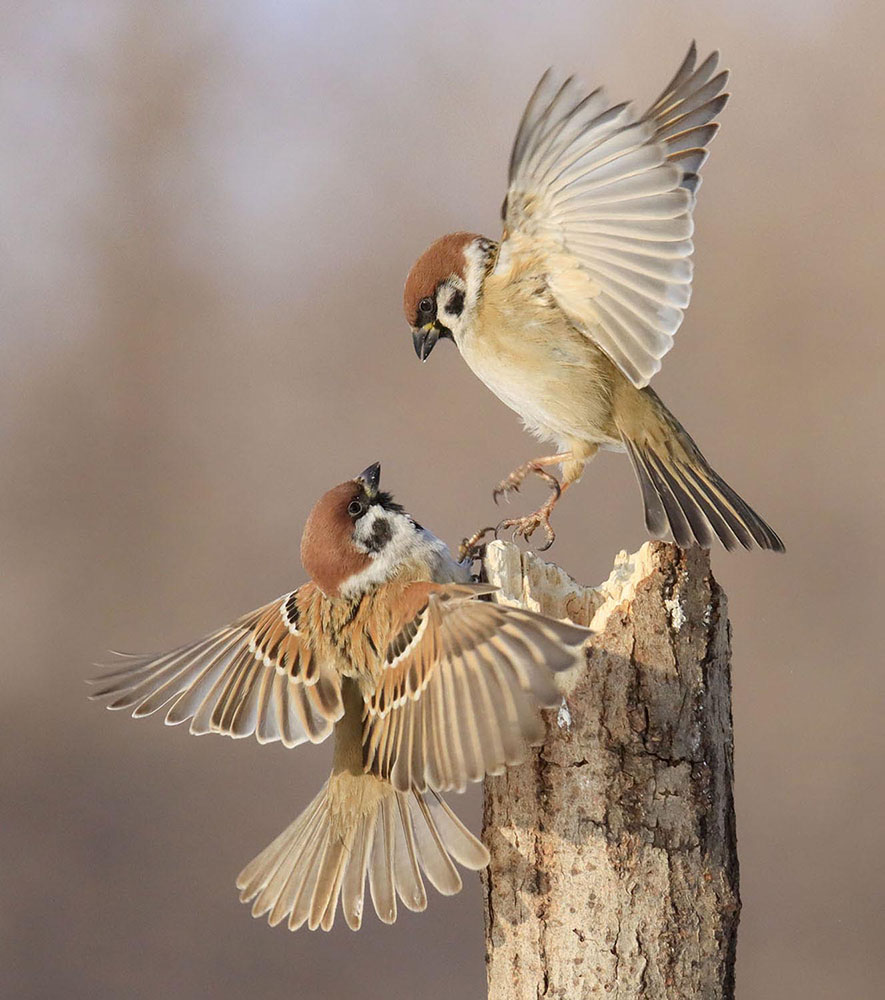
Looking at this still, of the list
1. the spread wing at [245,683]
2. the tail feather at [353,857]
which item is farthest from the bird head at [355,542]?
the tail feather at [353,857]

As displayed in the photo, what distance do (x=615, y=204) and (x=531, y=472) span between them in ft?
2.42

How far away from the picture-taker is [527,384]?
267cm

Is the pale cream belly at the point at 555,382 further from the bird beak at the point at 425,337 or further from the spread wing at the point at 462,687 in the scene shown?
the spread wing at the point at 462,687

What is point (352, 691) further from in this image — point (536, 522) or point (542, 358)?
point (542, 358)

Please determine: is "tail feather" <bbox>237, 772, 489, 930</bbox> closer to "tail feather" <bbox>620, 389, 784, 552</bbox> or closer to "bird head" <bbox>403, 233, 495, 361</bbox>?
"tail feather" <bbox>620, 389, 784, 552</bbox>

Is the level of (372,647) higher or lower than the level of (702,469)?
lower

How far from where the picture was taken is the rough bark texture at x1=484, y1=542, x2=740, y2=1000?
1988mm

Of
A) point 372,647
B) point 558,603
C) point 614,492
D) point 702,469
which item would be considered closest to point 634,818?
point 558,603

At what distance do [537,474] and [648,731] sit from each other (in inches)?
37.8

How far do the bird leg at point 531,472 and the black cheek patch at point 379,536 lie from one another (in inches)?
16.4

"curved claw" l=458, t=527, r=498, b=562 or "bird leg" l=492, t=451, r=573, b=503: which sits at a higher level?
"bird leg" l=492, t=451, r=573, b=503

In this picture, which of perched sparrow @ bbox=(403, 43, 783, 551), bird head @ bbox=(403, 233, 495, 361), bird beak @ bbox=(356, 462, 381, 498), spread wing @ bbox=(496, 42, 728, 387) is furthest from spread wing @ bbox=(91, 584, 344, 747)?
spread wing @ bbox=(496, 42, 728, 387)

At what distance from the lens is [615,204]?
7.81 ft

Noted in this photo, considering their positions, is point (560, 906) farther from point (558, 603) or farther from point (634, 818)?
point (558, 603)
